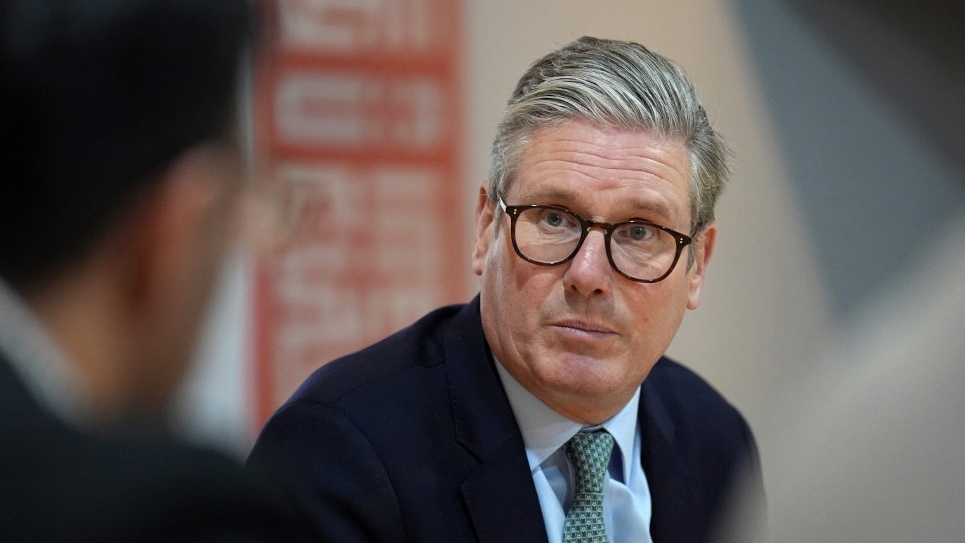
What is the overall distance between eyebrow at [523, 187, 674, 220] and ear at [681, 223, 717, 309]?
16 cm

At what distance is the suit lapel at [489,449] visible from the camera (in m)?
1.71

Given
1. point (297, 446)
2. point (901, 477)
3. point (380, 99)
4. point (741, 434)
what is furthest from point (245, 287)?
point (901, 477)

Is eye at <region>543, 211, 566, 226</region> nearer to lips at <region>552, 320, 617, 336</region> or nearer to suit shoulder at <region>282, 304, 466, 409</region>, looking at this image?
lips at <region>552, 320, 617, 336</region>

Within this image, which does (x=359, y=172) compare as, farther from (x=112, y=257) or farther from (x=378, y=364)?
(x=112, y=257)

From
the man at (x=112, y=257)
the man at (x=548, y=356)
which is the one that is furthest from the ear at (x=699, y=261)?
the man at (x=112, y=257)

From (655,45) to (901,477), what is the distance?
1324 millimetres

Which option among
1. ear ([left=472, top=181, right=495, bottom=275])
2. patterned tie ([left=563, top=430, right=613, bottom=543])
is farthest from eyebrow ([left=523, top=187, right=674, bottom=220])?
patterned tie ([left=563, top=430, right=613, bottom=543])

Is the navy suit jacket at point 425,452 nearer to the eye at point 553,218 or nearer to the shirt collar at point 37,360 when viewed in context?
the eye at point 553,218

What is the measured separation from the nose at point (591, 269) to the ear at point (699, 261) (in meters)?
0.25

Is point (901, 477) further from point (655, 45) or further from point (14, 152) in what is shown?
point (14, 152)

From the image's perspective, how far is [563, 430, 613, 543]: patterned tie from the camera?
5.68 feet

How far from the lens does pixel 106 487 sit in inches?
27.8

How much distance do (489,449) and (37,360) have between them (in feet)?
3.52

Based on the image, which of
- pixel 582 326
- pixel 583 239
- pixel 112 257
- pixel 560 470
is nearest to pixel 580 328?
pixel 582 326
